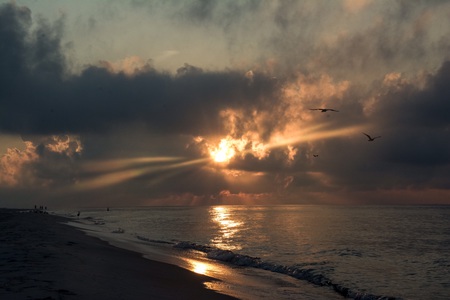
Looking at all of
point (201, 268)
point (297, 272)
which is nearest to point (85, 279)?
point (201, 268)

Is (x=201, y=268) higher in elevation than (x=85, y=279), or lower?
lower

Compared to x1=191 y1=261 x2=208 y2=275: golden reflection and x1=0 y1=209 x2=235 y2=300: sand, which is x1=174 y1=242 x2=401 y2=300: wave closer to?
x1=191 y1=261 x2=208 y2=275: golden reflection

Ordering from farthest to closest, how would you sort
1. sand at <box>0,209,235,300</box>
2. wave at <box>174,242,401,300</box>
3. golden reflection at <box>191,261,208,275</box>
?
1. golden reflection at <box>191,261,208,275</box>
2. wave at <box>174,242,401,300</box>
3. sand at <box>0,209,235,300</box>

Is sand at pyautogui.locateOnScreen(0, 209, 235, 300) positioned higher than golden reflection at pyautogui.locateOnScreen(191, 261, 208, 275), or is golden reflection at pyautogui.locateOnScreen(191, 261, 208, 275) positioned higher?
sand at pyautogui.locateOnScreen(0, 209, 235, 300)

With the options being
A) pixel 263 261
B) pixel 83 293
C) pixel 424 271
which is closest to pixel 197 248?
pixel 263 261

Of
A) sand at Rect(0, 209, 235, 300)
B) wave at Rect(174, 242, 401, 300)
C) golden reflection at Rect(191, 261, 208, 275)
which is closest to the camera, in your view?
sand at Rect(0, 209, 235, 300)

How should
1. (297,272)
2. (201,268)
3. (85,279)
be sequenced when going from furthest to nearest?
1. (201,268)
2. (297,272)
3. (85,279)

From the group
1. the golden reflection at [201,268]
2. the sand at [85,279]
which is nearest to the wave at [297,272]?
the golden reflection at [201,268]

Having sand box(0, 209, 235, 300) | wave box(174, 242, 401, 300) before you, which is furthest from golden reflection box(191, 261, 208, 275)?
wave box(174, 242, 401, 300)

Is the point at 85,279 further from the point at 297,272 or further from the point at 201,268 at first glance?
the point at 297,272

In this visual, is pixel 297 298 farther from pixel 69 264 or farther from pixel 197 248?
pixel 197 248

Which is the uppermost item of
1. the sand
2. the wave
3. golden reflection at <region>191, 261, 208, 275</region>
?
the sand

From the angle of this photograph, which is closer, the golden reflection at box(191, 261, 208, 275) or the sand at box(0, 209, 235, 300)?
the sand at box(0, 209, 235, 300)

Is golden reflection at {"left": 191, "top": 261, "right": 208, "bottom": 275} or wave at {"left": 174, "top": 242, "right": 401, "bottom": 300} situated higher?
golden reflection at {"left": 191, "top": 261, "right": 208, "bottom": 275}
